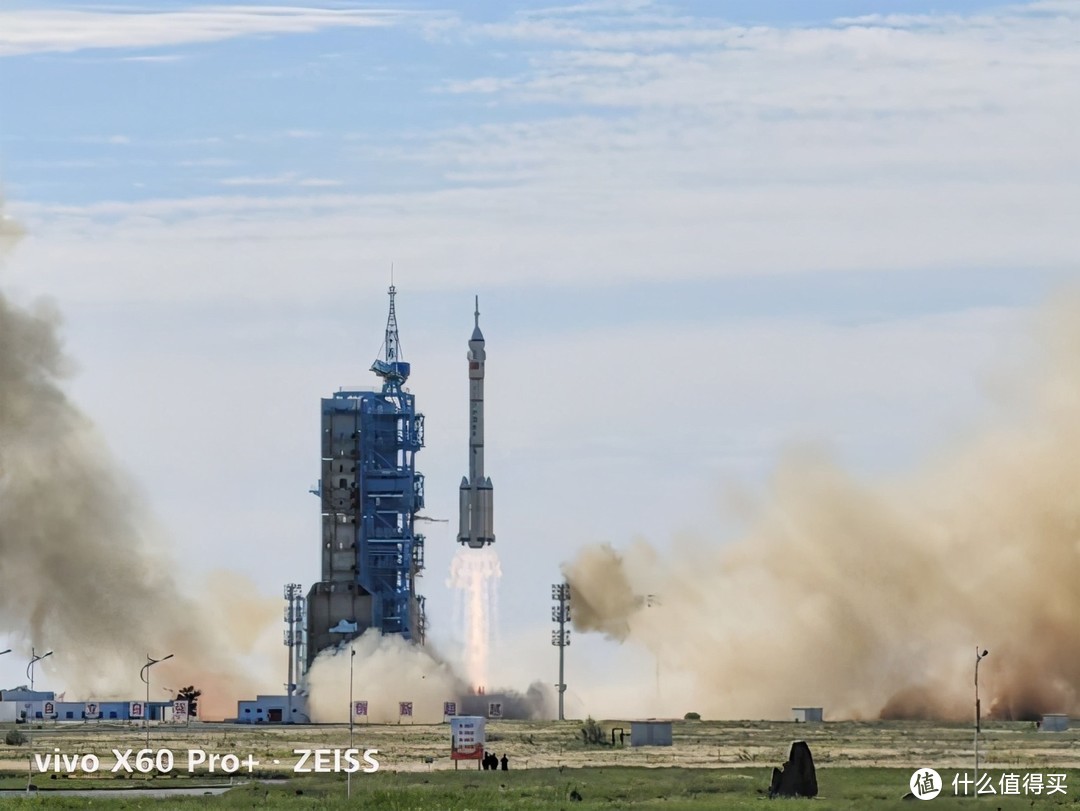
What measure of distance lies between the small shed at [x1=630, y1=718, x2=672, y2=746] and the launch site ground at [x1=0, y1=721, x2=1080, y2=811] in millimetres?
932

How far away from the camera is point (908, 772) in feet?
334

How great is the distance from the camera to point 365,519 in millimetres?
189375

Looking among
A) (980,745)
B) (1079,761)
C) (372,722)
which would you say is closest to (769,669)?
(372,722)

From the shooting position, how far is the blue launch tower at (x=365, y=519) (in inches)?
7441

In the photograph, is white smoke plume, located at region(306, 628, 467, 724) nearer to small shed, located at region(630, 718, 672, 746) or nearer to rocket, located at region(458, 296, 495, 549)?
rocket, located at region(458, 296, 495, 549)

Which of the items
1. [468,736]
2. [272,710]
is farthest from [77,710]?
[468,736]

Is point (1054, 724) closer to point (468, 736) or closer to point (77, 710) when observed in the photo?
point (468, 736)

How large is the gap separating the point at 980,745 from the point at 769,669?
52.4 m

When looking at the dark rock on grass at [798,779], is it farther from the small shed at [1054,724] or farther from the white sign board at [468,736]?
the small shed at [1054,724]

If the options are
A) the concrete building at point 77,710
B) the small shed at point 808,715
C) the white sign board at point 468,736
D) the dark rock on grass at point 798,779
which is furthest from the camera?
the concrete building at point 77,710

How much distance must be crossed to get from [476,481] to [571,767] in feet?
269

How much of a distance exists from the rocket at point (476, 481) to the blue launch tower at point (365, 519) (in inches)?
182

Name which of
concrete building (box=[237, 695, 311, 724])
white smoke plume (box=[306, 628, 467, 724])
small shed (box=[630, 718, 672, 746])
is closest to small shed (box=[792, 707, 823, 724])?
white smoke plume (box=[306, 628, 467, 724])

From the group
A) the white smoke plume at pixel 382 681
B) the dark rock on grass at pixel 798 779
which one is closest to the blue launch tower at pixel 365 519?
the white smoke plume at pixel 382 681
